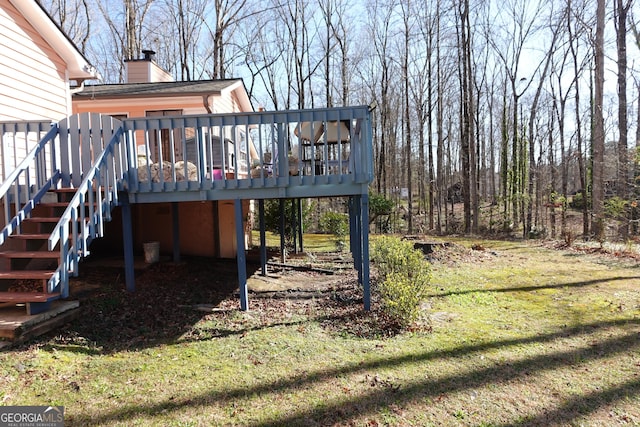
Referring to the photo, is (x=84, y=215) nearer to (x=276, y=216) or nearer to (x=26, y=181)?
(x=26, y=181)

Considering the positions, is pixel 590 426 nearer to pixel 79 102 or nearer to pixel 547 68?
pixel 79 102

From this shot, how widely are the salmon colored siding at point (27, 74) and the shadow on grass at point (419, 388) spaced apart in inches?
238

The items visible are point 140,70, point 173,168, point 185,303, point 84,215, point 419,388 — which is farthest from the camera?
point 140,70

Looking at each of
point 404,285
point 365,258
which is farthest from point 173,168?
point 404,285

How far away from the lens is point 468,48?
17844 mm

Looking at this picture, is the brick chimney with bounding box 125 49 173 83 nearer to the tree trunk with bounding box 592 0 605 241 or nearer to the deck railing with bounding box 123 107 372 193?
the deck railing with bounding box 123 107 372 193

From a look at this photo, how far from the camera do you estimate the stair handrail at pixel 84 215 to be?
13.7 ft

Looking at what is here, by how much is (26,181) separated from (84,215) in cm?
112

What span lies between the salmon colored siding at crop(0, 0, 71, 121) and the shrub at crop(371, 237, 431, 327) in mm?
6722

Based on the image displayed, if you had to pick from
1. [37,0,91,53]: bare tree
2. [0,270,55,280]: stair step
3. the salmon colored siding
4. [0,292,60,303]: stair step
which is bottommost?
[0,292,60,303]: stair step

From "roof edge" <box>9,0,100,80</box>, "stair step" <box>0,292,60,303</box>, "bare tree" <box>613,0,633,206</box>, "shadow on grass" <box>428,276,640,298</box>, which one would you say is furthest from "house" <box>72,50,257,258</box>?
"bare tree" <box>613,0,633,206</box>

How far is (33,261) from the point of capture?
4625 millimetres

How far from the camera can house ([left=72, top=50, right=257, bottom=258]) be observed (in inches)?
358

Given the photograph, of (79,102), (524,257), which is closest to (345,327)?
(524,257)
